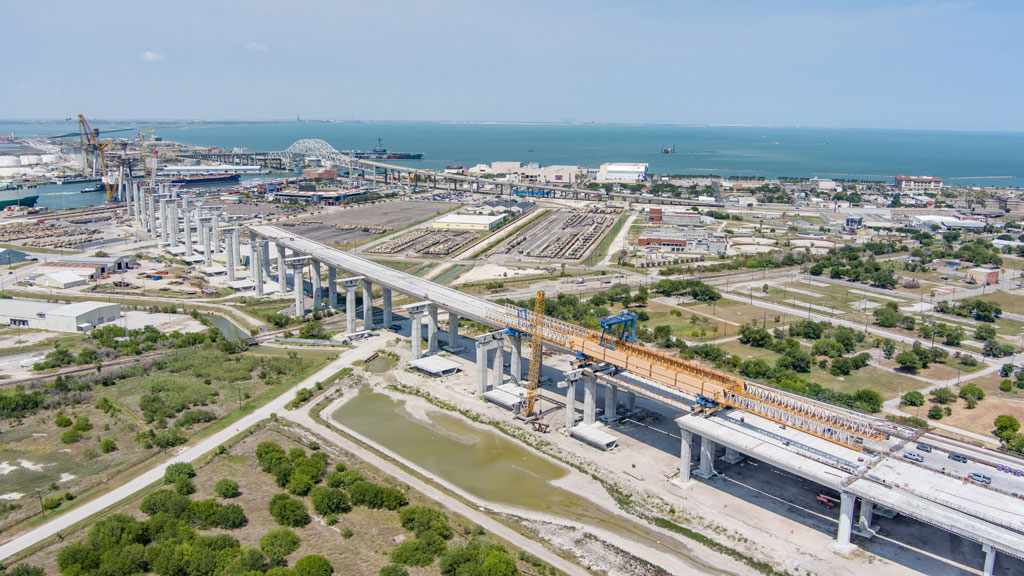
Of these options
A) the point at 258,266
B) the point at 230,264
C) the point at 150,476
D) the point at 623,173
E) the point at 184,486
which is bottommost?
the point at 150,476

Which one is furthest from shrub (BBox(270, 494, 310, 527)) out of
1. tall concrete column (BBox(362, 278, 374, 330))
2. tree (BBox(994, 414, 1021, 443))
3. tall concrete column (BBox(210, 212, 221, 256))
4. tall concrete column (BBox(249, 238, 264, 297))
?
tall concrete column (BBox(210, 212, 221, 256))

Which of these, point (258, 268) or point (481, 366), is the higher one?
point (258, 268)

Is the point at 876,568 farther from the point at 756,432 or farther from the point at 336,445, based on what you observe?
the point at 336,445

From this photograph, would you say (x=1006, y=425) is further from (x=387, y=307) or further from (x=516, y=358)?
(x=387, y=307)

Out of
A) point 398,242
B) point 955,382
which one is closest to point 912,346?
point 955,382

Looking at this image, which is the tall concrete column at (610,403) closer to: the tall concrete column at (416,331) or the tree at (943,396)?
the tall concrete column at (416,331)

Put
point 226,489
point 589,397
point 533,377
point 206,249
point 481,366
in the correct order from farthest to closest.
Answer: point 206,249 → point 481,366 → point 533,377 → point 589,397 → point 226,489

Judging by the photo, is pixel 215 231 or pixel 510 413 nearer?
pixel 510 413

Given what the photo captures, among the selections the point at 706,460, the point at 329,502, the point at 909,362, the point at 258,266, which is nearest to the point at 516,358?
the point at 706,460
